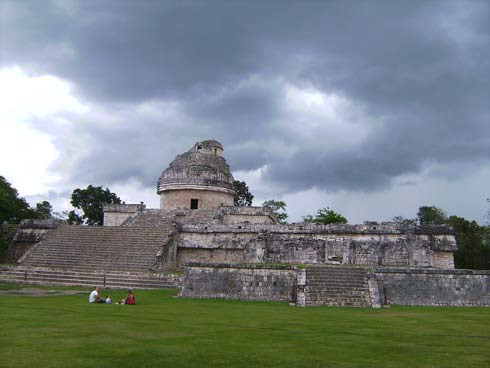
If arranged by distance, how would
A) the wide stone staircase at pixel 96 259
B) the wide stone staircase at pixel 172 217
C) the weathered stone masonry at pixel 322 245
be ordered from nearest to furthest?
the wide stone staircase at pixel 96 259 < the weathered stone masonry at pixel 322 245 < the wide stone staircase at pixel 172 217

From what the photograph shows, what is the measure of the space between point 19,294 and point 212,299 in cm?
637

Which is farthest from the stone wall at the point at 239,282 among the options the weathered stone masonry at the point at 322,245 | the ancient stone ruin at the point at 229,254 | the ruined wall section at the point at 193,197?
the ruined wall section at the point at 193,197

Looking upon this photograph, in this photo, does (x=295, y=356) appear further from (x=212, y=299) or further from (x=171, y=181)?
(x=171, y=181)

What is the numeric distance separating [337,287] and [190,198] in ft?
48.8

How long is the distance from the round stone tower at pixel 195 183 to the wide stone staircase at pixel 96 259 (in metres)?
4.78

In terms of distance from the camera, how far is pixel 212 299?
54.2 ft

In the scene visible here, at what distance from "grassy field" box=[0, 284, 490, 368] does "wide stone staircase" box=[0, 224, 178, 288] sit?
7.07m

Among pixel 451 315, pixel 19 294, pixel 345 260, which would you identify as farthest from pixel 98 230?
pixel 451 315

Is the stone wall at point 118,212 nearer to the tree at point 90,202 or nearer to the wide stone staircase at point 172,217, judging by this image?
the wide stone staircase at point 172,217

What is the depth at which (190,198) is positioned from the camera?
2892cm

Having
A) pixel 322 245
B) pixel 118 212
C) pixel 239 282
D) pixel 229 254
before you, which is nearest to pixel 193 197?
pixel 118 212

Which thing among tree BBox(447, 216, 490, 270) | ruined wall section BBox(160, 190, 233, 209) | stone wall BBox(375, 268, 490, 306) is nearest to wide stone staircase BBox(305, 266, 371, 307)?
stone wall BBox(375, 268, 490, 306)

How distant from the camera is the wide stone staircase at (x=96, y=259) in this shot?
19.5 metres

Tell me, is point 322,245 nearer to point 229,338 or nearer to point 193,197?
point 193,197
